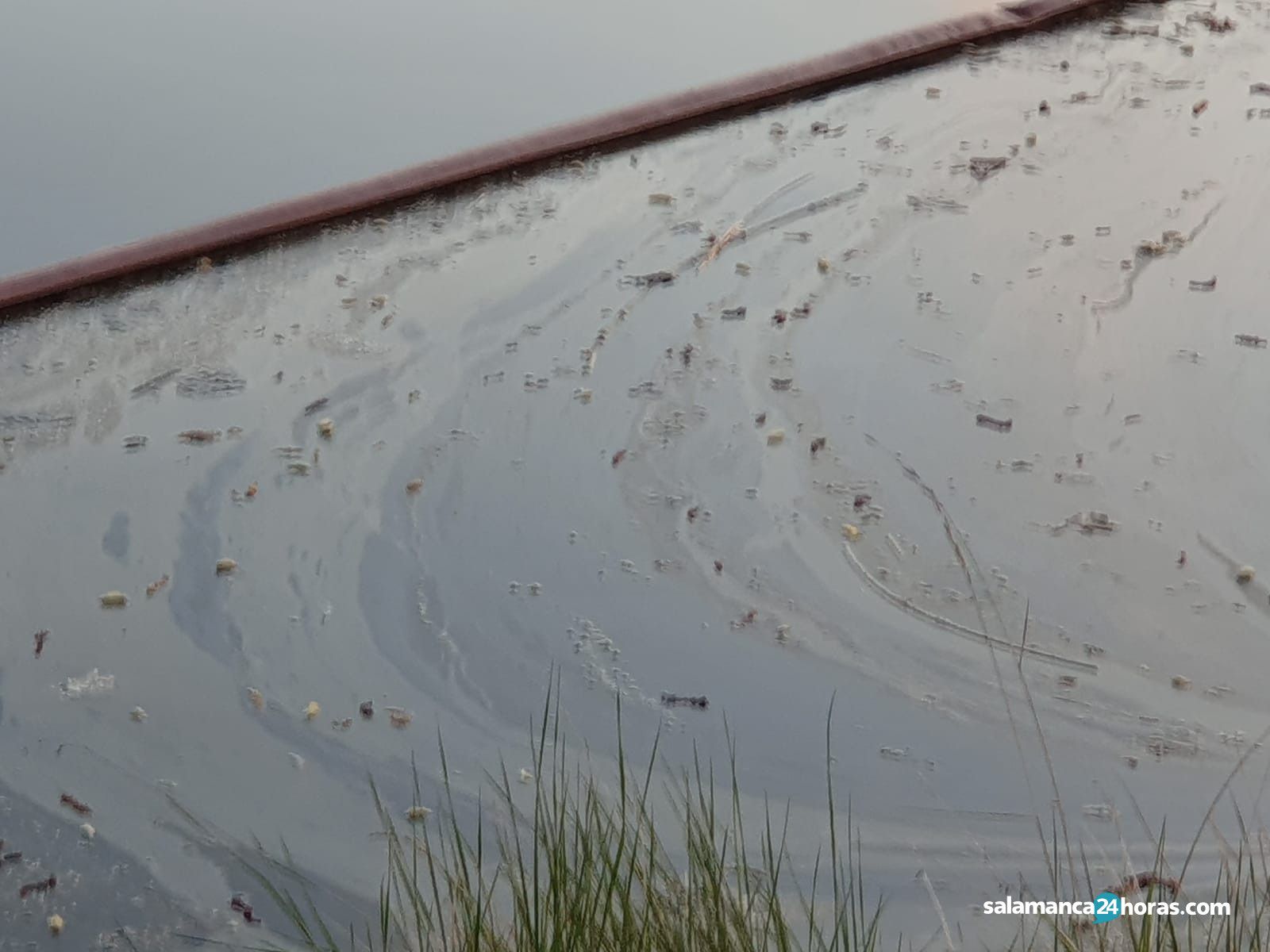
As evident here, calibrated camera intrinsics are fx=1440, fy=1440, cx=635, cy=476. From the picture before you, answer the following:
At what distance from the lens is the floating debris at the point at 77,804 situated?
1.62 meters

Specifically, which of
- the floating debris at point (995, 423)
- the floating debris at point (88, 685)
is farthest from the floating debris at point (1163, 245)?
the floating debris at point (88, 685)

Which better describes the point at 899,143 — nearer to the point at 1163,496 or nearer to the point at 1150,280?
the point at 1150,280

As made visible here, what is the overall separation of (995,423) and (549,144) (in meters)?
1.16

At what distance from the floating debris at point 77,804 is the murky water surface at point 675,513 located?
2 centimetres

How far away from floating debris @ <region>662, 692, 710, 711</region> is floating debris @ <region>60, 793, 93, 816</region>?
677 mm

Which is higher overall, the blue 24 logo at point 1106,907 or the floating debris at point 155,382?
the floating debris at point 155,382

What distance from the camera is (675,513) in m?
2.06

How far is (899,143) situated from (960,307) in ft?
2.09

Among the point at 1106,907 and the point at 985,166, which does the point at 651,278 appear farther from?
the point at 1106,907

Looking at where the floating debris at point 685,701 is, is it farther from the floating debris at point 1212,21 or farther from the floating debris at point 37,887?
the floating debris at point 1212,21

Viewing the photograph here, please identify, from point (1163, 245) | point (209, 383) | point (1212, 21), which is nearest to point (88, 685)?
point (209, 383)

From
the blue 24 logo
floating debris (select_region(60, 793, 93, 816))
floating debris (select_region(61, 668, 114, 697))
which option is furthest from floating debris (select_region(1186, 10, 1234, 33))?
floating debris (select_region(60, 793, 93, 816))

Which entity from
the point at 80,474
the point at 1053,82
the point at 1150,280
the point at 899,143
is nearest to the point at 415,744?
the point at 80,474

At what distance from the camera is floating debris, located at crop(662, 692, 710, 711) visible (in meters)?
1.79
